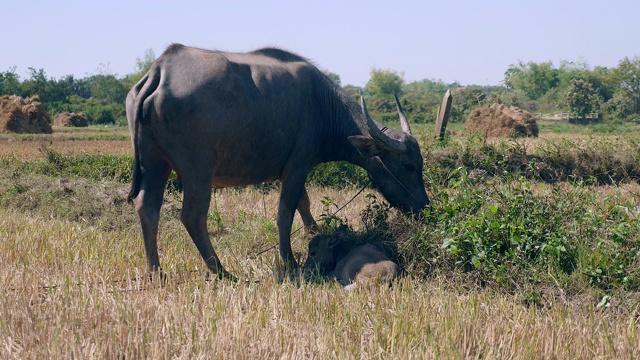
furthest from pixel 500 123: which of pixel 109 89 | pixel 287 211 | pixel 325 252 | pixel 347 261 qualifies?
A: pixel 109 89

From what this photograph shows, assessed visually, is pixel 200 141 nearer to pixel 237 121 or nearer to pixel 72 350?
pixel 237 121

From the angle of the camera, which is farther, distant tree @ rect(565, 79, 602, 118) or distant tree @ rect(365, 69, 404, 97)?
distant tree @ rect(365, 69, 404, 97)

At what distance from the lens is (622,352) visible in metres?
4.01

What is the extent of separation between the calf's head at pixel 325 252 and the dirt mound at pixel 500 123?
1067 cm

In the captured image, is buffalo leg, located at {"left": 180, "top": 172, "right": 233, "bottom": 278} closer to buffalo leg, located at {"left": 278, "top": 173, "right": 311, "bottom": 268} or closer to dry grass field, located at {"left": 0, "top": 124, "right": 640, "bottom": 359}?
dry grass field, located at {"left": 0, "top": 124, "right": 640, "bottom": 359}

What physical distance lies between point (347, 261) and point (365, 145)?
117cm

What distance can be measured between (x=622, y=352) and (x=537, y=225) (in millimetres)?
1701

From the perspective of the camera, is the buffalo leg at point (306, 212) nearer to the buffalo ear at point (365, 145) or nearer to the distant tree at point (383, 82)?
the buffalo ear at point (365, 145)

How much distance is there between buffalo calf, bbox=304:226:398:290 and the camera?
5.71 meters

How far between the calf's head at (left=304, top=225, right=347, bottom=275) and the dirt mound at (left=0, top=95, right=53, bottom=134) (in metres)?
18.6

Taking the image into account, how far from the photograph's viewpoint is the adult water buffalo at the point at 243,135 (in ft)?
19.2

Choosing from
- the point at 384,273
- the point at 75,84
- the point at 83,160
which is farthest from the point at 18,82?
the point at 384,273

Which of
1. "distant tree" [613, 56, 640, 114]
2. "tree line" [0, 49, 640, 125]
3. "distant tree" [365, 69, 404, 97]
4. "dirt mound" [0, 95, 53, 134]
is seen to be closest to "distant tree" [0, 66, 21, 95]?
"tree line" [0, 49, 640, 125]

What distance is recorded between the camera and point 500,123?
1694 cm
